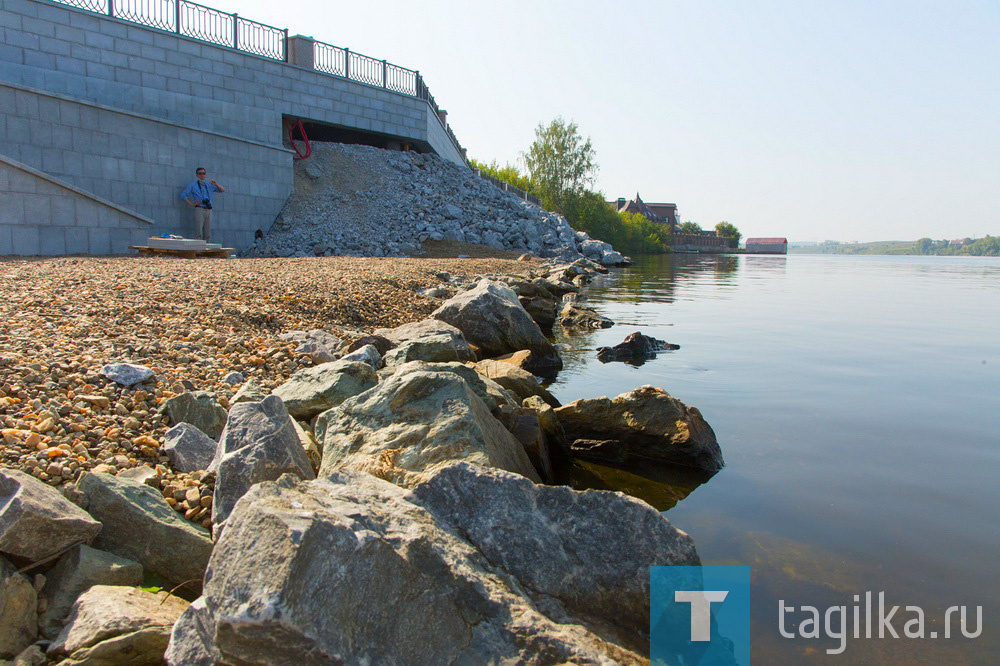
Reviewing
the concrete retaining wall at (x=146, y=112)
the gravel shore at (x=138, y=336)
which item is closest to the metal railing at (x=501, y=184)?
the concrete retaining wall at (x=146, y=112)

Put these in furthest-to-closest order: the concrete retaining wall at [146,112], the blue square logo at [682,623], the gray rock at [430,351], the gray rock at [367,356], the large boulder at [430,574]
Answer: the concrete retaining wall at [146,112], the gray rock at [430,351], the gray rock at [367,356], the blue square logo at [682,623], the large boulder at [430,574]

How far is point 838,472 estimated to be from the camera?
5.16 meters

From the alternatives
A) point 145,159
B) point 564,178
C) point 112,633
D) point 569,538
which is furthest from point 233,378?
point 564,178

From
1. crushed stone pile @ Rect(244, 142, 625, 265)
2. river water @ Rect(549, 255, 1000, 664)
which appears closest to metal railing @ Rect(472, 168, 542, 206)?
crushed stone pile @ Rect(244, 142, 625, 265)

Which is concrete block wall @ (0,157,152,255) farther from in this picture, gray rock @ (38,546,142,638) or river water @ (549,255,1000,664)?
gray rock @ (38,546,142,638)

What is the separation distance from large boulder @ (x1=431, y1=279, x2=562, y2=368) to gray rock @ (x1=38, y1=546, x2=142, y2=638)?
221 inches

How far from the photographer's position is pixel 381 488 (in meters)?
2.76

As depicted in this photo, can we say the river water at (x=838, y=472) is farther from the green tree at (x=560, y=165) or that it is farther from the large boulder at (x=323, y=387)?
the green tree at (x=560, y=165)

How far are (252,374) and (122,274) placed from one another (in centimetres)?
422

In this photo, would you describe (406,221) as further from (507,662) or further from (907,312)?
(507,662)

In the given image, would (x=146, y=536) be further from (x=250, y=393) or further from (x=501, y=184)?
(x=501, y=184)

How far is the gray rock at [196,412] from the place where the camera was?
4.16 metres

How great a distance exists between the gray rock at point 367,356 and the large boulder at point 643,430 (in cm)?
166

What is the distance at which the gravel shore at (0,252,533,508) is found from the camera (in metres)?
3.60
